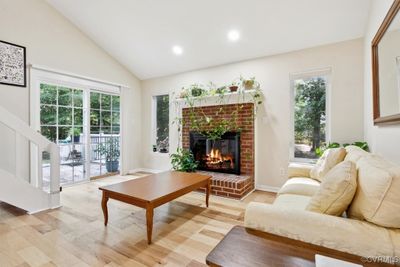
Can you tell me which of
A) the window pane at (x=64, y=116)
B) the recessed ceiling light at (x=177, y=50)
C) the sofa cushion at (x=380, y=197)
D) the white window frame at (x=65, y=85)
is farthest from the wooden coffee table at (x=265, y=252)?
the window pane at (x=64, y=116)

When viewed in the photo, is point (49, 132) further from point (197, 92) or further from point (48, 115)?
point (197, 92)

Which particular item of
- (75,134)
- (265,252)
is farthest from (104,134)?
(265,252)

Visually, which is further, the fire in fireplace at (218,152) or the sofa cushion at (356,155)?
the fire in fireplace at (218,152)

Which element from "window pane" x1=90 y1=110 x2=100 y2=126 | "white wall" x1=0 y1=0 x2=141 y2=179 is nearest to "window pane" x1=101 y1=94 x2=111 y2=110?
"window pane" x1=90 y1=110 x2=100 y2=126

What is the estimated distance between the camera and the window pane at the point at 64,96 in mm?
3899

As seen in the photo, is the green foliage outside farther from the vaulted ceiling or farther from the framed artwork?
the vaulted ceiling

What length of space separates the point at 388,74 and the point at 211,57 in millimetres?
2795

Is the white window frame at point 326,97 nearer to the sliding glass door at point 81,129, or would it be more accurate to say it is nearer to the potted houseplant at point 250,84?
the potted houseplant at point 250,84

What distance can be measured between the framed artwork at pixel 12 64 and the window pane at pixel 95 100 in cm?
122

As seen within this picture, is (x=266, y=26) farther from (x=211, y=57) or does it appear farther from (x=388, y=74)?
(x=388, y=74)

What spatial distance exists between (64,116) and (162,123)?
6.69 ft

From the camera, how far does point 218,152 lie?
405cm

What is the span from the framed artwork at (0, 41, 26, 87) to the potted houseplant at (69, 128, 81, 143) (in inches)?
43.0

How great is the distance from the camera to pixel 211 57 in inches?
159
